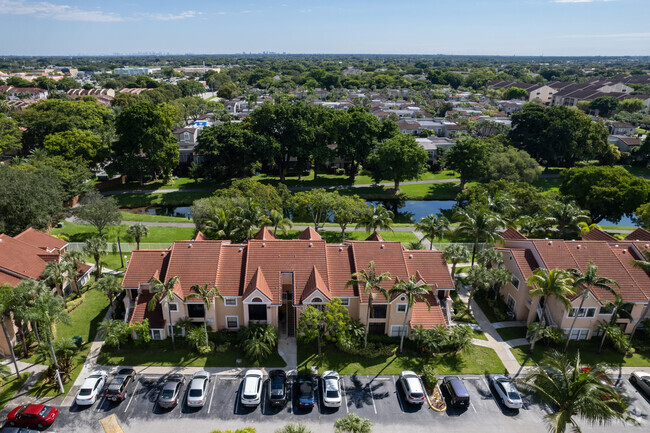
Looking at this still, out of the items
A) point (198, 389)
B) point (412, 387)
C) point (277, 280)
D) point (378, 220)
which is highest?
point (378, 220)

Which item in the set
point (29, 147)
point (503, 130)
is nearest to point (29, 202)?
point (29, 147)

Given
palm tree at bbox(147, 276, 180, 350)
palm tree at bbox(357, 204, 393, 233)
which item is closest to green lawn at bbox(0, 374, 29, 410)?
palm tree at bbox(147, 276, 180, 350)

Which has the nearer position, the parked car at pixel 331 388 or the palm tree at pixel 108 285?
the parked car at pixel 331 388

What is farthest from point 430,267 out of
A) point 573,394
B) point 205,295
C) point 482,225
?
point 205,295

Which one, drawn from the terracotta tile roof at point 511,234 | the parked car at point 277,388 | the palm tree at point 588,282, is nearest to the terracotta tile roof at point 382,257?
the parked car at point 277,388

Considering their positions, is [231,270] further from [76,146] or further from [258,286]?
[76,146]

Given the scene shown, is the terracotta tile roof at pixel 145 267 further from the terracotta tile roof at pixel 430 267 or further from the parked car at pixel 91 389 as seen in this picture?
the terracotta tile roof at pixel 430 267
